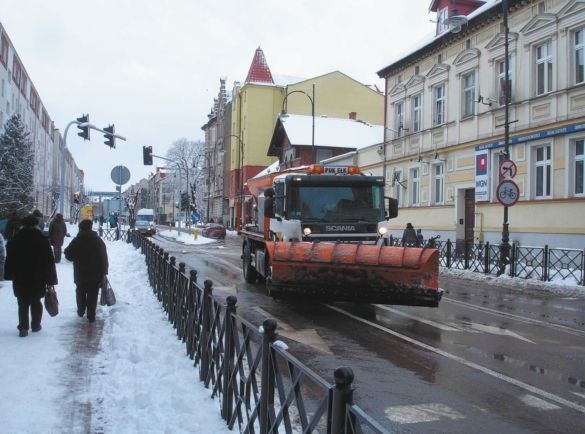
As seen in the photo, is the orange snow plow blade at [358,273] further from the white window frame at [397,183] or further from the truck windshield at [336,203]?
the white window frame at [397,183]

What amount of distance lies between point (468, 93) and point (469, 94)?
11 centimetres

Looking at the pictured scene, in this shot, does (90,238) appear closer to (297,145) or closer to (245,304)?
(245,304)

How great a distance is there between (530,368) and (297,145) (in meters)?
46.1

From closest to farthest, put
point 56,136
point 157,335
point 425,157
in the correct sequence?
1. point 157,335
2. point 425,157
3. point 56,136

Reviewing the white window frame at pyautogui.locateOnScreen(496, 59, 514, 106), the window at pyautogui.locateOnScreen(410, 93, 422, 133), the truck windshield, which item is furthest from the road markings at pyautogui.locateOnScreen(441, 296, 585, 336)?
the window at pyautogui.locateOnScreen(410, 93, 422, 133)

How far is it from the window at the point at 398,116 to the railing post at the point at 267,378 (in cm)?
2993

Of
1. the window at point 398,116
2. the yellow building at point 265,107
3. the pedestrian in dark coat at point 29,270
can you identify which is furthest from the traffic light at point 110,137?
the yellow building at point 265,107

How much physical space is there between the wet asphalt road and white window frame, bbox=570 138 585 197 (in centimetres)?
753

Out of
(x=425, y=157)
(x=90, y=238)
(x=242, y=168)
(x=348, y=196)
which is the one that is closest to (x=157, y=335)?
(x=90, y=238)

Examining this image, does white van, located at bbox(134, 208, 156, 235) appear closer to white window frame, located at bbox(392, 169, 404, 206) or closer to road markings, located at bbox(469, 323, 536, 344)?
white window frame, located at bbox(392, 169, 404, 206)

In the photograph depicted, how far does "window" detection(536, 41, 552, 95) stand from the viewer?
72.3 ft

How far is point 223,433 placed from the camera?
459 cm

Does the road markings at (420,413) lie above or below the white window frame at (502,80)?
below

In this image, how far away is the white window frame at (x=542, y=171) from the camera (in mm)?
21750
